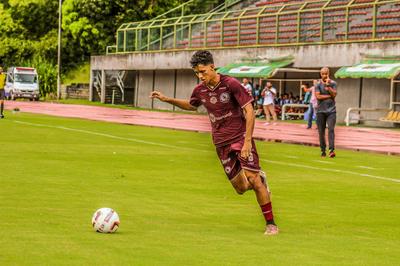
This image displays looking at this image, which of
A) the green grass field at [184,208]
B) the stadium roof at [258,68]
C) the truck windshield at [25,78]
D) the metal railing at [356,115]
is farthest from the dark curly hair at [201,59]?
the truck windshield at [25,78]

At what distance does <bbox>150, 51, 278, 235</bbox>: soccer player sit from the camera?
424 inches

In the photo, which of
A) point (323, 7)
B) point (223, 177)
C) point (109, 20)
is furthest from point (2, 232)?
point (109, 20)

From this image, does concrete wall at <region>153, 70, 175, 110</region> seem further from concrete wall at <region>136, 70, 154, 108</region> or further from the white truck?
the white truck

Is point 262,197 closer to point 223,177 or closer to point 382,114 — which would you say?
point 223,177

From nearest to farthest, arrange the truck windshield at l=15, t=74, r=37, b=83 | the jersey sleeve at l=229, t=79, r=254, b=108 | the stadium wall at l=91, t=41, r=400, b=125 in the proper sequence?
1. the jersey sleeve at l=229, t=79, r=254, b=108
2. the stadium wall at l=91, t=41, r=400, b=125
3. the truck windshield at l=15, t=74, r=37, b=83

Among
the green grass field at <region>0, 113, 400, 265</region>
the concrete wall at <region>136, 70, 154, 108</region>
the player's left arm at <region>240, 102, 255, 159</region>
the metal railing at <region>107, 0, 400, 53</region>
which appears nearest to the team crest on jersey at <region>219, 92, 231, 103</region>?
the player's left arm at <region>240, 102, 255, 159</region>

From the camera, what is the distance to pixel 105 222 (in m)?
10.1

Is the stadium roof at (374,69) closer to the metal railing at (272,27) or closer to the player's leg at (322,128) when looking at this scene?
the metal railing at (272,27)

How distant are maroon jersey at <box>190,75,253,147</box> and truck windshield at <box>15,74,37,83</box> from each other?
69.5 meters

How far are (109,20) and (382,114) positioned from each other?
134 feet

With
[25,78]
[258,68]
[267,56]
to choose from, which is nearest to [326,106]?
[258,68]

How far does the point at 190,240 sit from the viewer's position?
995cm

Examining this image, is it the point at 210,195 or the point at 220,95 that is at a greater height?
the point at 220,95

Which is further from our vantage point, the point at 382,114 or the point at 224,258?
the point at 382,114
